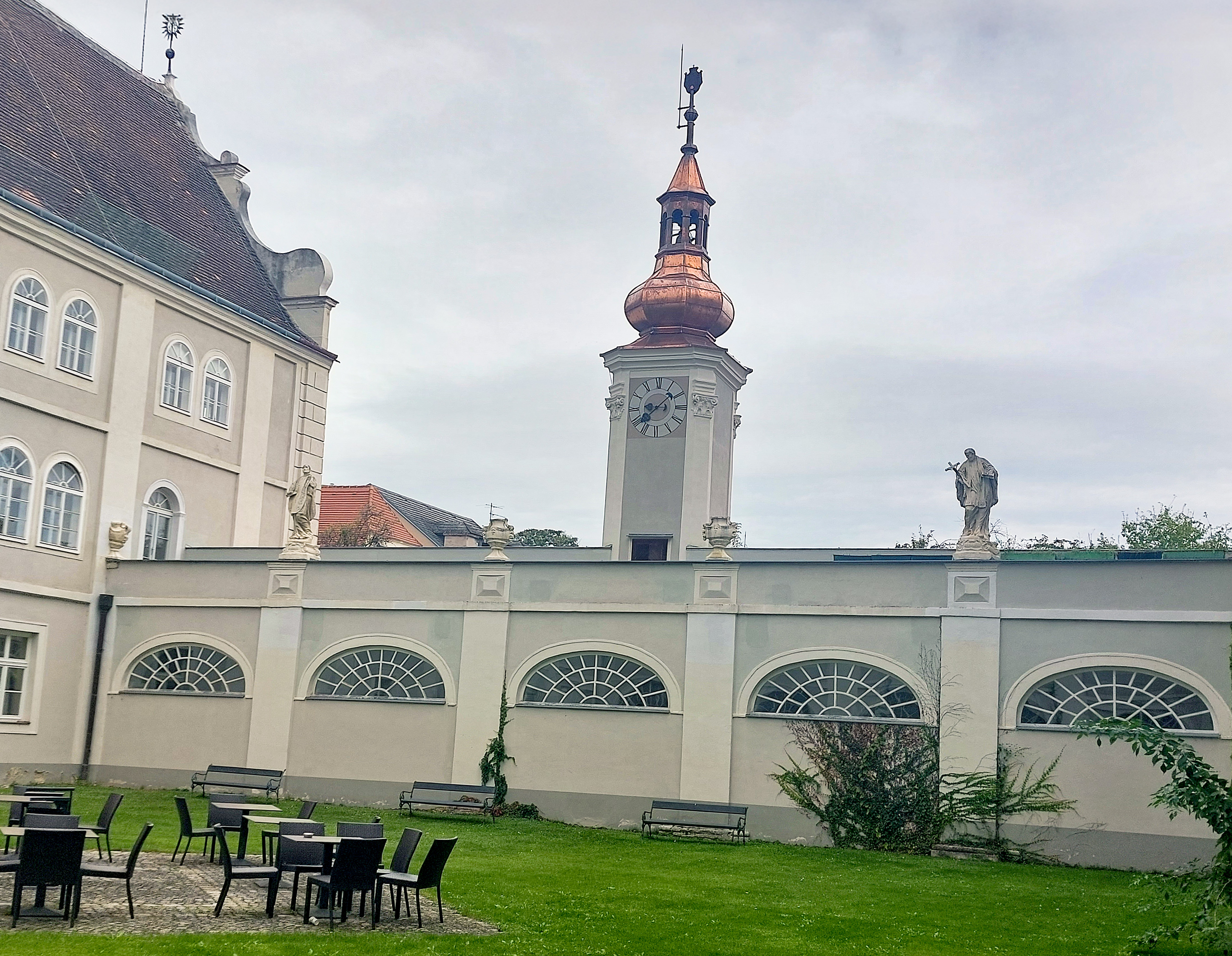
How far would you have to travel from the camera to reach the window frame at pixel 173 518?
2997 cm

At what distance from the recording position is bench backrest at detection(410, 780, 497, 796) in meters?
24.1

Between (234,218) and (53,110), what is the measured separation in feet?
19.7

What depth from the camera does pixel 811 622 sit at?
77.7 feet

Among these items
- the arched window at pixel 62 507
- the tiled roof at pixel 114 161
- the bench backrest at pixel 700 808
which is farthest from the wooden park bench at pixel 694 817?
the tiled roof at pixel 114 161

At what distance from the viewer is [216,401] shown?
32.0 metres

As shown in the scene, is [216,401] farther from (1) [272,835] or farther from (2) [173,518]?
(1) [272,835]

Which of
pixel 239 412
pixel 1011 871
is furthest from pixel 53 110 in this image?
pixel 1011 871

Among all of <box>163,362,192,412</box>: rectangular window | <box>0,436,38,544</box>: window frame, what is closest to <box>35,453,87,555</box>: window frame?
<box>0,436,38,544</box>: window frame

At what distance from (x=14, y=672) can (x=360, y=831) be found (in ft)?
48.2

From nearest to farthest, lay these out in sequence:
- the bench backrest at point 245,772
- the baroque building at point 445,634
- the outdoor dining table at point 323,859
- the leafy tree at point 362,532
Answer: the outdoor dining table at point 323,859, the baroque building at point 445,634, the bench backrest at point 245,772, the leafy tree at point 362,532

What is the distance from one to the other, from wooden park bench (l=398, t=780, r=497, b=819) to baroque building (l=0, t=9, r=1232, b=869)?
0.49m

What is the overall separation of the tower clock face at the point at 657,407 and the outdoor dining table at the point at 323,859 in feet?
70.1

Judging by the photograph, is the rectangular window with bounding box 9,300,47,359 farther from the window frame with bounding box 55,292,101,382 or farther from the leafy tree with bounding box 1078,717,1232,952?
the leafy tree with bounding box 1078,717,1232,952

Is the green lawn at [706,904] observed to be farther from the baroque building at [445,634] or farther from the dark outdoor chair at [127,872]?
the baroque building at [445,634]
